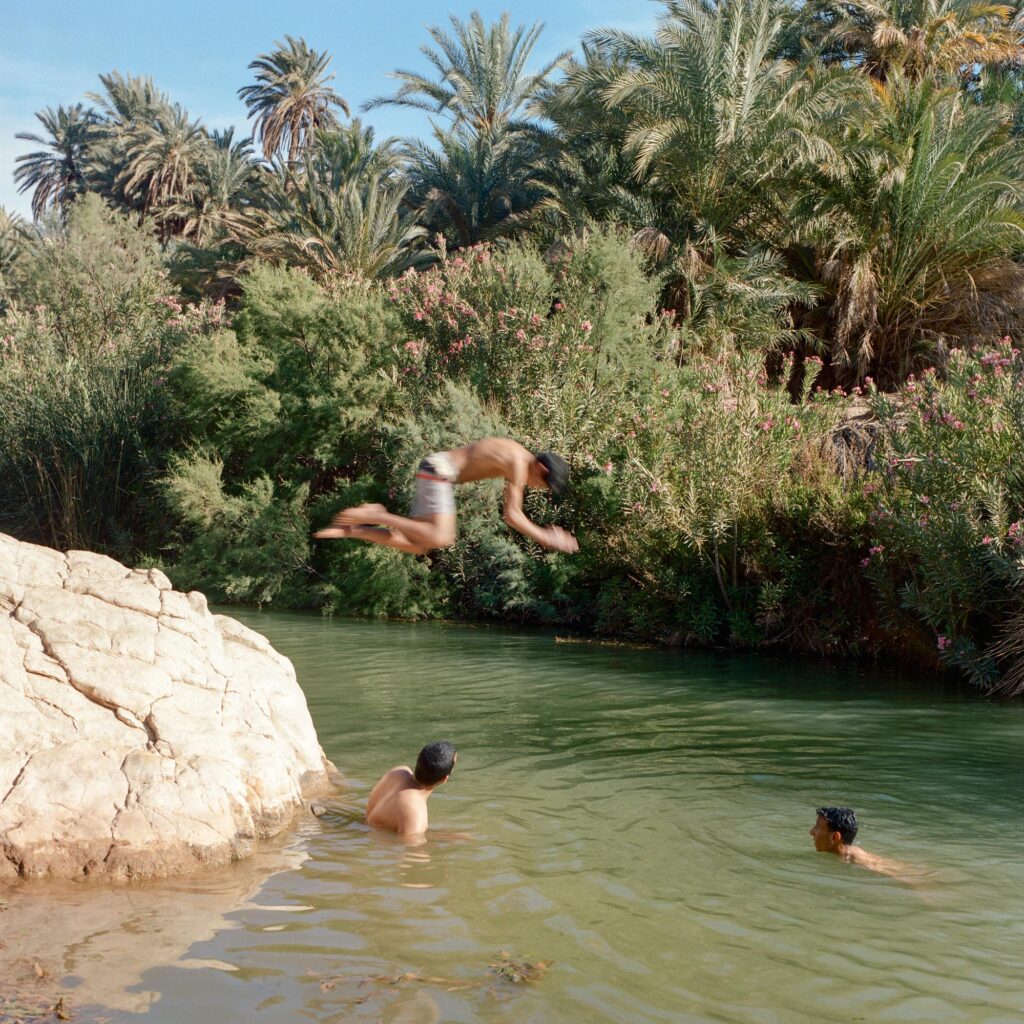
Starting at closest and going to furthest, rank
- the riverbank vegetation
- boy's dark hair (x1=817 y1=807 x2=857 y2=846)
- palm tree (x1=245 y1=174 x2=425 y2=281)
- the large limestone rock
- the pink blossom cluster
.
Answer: the large limestone rock, boy's dark hair (x1=817 y1=807 x2=857 y2=846), the pink blossom cluster, the riverbank vegetation, palm tree (x1=245 y1=174 x2=425 y2=281)

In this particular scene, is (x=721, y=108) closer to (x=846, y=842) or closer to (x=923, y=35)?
(x=923, y=35)

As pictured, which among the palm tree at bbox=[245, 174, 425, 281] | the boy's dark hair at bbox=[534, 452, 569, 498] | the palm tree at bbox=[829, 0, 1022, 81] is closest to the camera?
the boy's dark hair at bbox=[534, 452, 569, 498]

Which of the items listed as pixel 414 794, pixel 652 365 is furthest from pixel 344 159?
pixel 414 794

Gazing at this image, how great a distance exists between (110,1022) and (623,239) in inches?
860

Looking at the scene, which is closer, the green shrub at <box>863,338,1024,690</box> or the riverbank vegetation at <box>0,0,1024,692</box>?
the green shrub at <box>863,338,1024,690</box>

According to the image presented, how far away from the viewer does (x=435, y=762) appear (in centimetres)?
757

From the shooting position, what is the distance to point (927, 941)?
19.7 ft

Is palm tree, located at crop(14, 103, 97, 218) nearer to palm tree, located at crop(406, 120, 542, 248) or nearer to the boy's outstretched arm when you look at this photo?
palm tree, located at crop(406, 120, 542, 248)

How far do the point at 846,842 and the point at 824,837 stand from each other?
0.14m

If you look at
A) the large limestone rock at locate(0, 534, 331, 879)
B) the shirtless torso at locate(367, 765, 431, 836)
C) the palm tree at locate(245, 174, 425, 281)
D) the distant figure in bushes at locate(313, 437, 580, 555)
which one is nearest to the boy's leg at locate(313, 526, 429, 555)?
the distant figure in bushes at locate(313, 437, 580, 555)

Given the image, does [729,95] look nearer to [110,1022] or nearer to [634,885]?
[634,885]

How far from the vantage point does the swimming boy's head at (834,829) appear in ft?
23.1

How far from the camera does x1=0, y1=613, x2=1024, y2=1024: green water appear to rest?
5.20m

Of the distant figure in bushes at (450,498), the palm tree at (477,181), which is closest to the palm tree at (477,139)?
the palm tree at (477,181)
